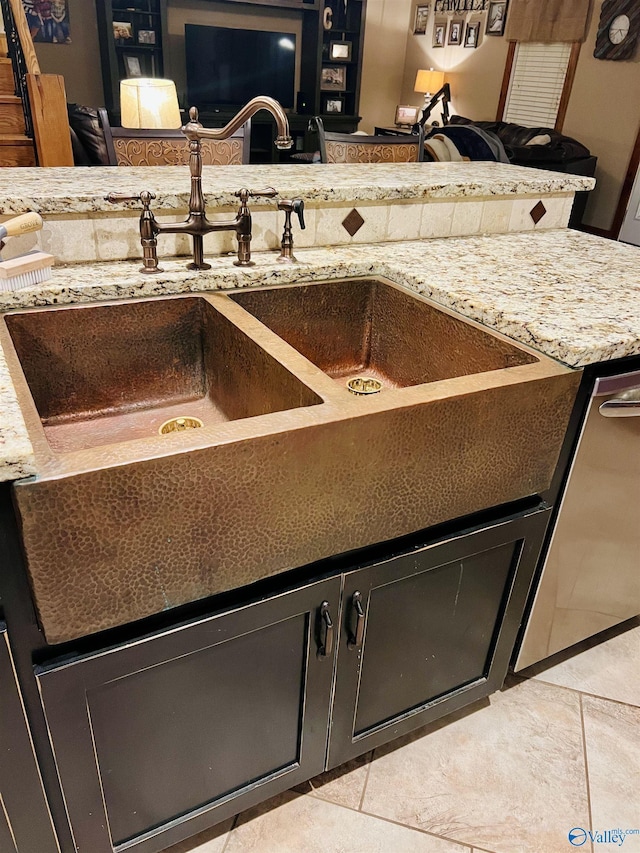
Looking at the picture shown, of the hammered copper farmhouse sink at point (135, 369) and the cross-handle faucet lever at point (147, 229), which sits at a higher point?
the cross-handle faucet lever at point (147, 229)

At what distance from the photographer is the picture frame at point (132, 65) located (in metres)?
6.42

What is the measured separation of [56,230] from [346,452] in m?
0.84

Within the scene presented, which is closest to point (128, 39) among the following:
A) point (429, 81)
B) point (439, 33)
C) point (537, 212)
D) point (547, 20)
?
point (429, 81)

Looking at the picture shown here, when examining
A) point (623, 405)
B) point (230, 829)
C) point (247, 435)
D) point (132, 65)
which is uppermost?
point (132, 65)

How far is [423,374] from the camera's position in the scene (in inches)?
56.3

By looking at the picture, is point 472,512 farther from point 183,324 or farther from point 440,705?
point 183,324

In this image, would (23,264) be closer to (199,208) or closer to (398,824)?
(199,208)

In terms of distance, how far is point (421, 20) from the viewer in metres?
7.76

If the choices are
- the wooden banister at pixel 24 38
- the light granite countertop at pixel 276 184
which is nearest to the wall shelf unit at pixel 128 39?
the wooden banister at pixel 24 38

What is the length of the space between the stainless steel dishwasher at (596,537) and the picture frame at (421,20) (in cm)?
809

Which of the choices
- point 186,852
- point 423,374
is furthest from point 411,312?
point 186,852

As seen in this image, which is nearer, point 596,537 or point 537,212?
point 596,537

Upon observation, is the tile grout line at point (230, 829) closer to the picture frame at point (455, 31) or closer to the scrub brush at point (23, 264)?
the scrub brush at point (23, 264)

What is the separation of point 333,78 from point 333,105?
0.29 m
